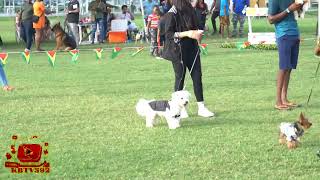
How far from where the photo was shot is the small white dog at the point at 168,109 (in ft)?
25.3

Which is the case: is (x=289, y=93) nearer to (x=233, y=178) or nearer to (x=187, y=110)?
(x=187, y=110)

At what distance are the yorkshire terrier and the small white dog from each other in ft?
4.64

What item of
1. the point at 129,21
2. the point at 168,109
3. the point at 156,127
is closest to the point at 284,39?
the point at 168,109

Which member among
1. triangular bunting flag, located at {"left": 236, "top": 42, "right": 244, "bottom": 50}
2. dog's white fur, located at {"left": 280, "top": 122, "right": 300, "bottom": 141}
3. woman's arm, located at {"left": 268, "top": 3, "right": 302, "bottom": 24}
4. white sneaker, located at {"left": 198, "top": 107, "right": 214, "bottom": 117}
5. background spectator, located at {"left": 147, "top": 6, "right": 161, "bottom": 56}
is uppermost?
woman's arm, located at {"left": 268, "top": 3, "right": 302, "bottom": 24}

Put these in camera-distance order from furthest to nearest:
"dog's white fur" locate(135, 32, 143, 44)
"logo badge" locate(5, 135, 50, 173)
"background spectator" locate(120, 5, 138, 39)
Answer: "background spectator" locate(120, 5, 138, 39), "dog's white fur" locate(135, 32, 143, 44), "logo badge" locate(5, 135, 50, 173)

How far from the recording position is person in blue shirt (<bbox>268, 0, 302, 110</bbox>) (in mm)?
8992

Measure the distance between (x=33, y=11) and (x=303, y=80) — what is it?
Answer: 11386 millimetres

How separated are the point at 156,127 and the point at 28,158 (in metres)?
2.18

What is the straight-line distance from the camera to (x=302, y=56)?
16.3 meters

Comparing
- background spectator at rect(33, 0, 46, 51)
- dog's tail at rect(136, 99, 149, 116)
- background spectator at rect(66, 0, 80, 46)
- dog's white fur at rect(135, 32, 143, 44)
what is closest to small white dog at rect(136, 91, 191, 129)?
dog's tail at rect(136, 99, 149, 116)

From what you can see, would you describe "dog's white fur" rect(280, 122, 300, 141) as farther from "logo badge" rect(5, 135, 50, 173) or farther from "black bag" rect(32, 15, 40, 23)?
"black bag" rect(32, 15, 40, 23)

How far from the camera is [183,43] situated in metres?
8.48

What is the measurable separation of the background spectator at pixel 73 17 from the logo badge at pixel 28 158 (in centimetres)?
1601

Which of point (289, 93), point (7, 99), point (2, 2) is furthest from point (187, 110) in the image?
point (2, 2)
